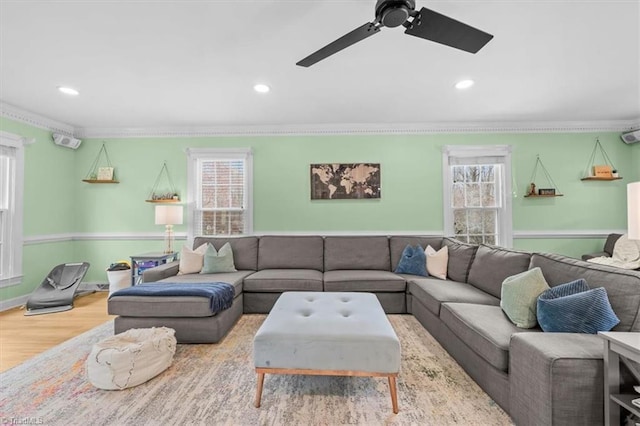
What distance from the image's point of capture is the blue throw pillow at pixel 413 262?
3443mm

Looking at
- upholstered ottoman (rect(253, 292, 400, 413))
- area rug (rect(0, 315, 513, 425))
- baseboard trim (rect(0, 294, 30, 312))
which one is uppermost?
Result: upholstered ottoman (rect(253, 292, 400, 413))

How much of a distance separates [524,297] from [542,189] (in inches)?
128

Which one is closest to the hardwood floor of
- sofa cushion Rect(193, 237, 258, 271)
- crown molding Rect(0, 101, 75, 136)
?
sofa cushion Rect(193, 237, 258, 271)

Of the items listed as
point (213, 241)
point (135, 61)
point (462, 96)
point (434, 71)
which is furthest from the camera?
point (213, 241)

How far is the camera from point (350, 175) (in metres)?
4.42

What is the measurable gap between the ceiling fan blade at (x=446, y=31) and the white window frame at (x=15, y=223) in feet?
16.5

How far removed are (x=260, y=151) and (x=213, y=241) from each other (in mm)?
1596

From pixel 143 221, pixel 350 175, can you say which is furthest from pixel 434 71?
pixel 143 221

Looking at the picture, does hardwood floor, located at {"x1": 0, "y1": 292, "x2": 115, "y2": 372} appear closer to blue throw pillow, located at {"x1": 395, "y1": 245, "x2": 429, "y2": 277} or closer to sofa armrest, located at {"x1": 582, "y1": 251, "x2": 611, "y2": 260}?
blue throw pillow, located at {"x1": 395, "y1": 245, "x2": 429, "y2": 277}

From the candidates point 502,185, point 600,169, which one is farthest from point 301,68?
point 600,169

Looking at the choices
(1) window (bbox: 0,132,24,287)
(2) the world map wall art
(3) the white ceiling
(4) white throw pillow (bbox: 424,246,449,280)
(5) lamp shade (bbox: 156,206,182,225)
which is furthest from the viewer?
(2) the world map wall art

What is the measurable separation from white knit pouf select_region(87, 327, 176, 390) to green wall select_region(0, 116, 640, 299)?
2516 mm

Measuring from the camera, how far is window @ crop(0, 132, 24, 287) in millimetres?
3631

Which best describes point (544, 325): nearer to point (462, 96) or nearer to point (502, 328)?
point (502, 328)
